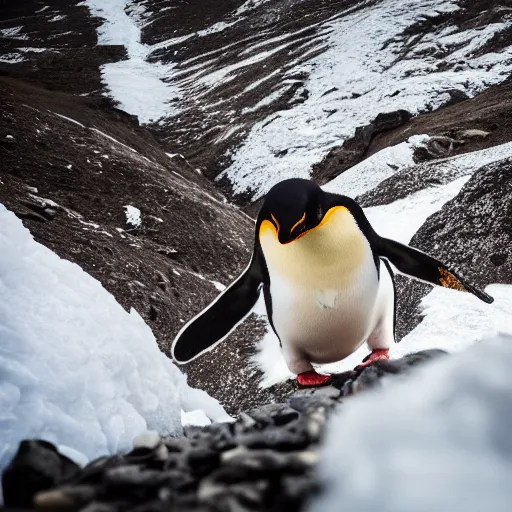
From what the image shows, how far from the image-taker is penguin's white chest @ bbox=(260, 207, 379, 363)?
260 cm

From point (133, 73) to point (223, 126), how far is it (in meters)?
9.48

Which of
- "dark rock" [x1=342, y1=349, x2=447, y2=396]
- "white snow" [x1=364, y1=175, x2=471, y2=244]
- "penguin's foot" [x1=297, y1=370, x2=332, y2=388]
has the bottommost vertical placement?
"white snow" [x1=364, y1=175, x2=471, y2=244]


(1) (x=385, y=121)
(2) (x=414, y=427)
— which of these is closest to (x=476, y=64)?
(1) (x=385, y=121)

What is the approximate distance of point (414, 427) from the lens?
4.16 ft

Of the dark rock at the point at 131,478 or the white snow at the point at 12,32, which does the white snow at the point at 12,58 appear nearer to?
the white snow at the point at 12,32

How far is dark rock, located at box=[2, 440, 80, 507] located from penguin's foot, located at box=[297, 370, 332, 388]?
1.52 metres

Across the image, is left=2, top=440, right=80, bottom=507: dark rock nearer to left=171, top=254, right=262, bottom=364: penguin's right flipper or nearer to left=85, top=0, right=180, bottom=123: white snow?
left=171, top=254, right=262, bottom=364: penguin's right flipper

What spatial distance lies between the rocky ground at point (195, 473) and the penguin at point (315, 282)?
2.72 feet

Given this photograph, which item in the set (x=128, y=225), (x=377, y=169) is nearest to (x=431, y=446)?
(x=128, y=225)

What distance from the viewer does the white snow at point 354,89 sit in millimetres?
17828

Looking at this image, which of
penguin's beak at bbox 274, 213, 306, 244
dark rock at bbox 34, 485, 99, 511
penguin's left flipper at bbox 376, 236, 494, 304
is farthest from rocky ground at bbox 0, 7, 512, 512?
penguin's left flipper at bbox 376, 236, 494, 304

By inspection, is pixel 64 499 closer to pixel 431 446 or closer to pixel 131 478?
pixel 131 478

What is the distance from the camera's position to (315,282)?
106 inches

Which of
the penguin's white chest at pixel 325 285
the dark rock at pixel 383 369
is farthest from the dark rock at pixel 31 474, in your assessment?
the penguin's white chest at pixel 325 285
